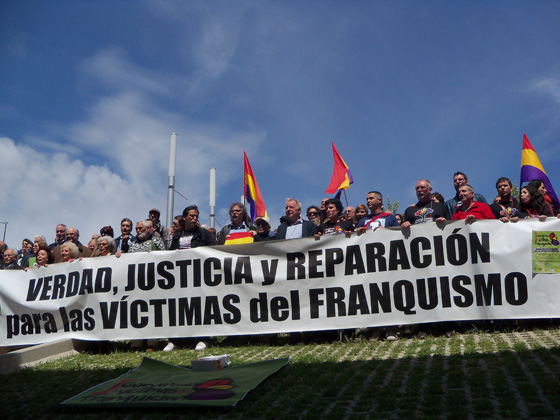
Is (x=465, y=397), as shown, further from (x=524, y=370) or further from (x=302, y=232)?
(x=302, y=232)

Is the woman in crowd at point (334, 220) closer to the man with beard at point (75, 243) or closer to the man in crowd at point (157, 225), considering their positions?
the man in crowd at point (157, 225)

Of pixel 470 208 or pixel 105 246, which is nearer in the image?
pixel 470 208

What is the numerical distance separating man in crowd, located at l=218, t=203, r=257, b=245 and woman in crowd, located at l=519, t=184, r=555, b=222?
14.0 feet

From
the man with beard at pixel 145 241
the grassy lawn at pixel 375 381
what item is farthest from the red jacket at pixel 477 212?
the man with beard at pixel 145 241

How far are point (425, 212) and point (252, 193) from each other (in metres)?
7.52

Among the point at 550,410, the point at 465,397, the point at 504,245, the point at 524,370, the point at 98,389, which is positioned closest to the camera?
the point at 550,410

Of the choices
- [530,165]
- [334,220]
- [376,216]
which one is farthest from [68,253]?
[530,165]

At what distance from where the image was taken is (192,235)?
887 centimetres

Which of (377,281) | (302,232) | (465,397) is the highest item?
(302,232)

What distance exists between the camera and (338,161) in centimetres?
1342

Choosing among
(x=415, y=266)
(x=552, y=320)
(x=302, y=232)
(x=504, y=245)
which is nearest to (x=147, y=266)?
(x=302, y=232)

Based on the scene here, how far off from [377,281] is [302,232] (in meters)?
1.63

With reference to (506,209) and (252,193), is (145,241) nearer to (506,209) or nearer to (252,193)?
(506,209)

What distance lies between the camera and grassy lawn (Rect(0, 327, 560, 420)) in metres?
3.79
